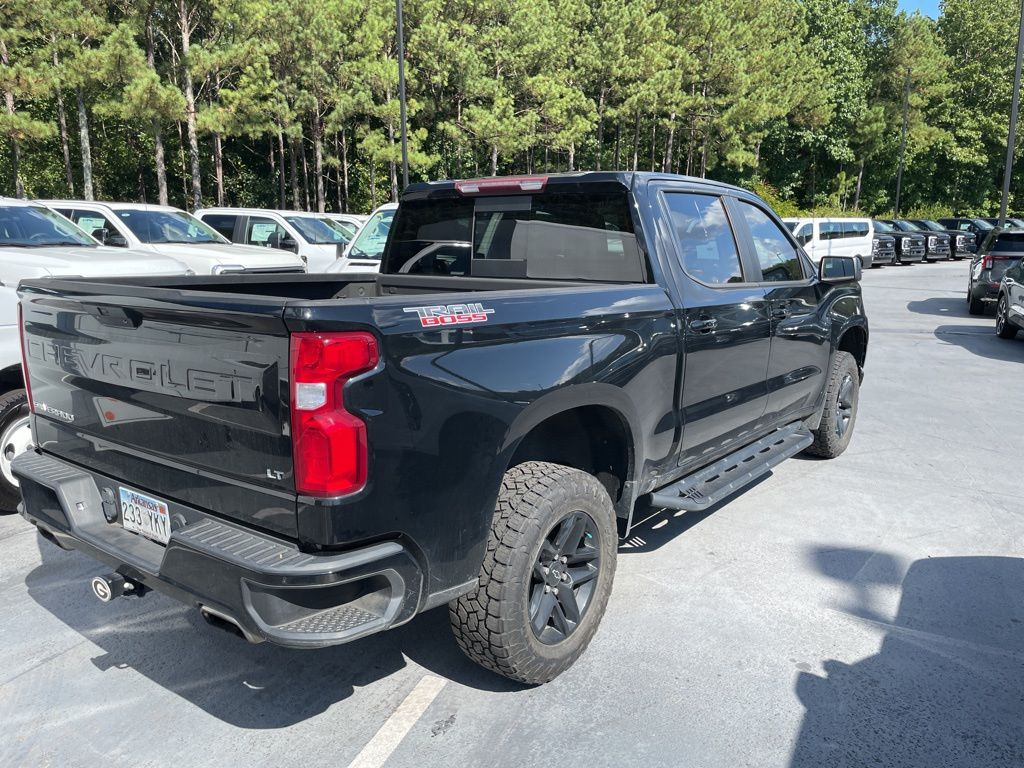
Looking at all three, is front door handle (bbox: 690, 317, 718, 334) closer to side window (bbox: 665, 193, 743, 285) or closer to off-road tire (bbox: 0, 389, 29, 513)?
side window (bbox: 665, 193, 743, 285)

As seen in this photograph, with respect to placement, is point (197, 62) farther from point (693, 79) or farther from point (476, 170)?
point (693, 79)

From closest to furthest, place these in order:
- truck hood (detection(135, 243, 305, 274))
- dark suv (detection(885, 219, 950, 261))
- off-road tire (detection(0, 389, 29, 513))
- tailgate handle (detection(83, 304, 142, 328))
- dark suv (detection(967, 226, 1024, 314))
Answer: tailgate handle (detection(83, 304, 142, 328))
off-road tire (detection(0, 389, 29, 513))
truck hood (detection(135, 243, 305, 274))
dark suv (detection(967, 226, 1024, 314))
dark suv (detection(885, 219, 950, 261))

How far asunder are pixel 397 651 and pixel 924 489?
3871 mm

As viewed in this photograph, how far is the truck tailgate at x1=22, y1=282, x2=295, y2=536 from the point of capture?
2.30 meters

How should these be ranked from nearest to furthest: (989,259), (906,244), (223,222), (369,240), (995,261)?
1. (369,240)
2. (995,261)
3. (989,259)
4. (223,222)
5. (906,244)

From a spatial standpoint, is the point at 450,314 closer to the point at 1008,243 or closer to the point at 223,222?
the point at 223,222

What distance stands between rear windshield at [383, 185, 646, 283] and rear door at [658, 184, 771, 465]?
27 centimetres

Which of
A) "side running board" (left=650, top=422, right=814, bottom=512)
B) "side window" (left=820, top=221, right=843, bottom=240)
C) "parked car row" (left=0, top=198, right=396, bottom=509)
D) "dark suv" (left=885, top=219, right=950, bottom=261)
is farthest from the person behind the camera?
"dark suv" (left=885, top=219, right=950, bottom=261)

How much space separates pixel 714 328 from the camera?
12.9 ft

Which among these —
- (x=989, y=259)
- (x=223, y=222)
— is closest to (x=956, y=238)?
(x=989, y=259)

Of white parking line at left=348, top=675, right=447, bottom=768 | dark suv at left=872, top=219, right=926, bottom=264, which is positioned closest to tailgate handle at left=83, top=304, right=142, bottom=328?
white parking line at left=348, top=675, right=447, bottom=768

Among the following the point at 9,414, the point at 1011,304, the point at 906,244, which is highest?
the point at 906,244

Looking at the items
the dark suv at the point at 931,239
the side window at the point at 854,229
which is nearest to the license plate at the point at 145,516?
the side window at the point at 854,229

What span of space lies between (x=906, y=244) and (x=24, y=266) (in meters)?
30.1
